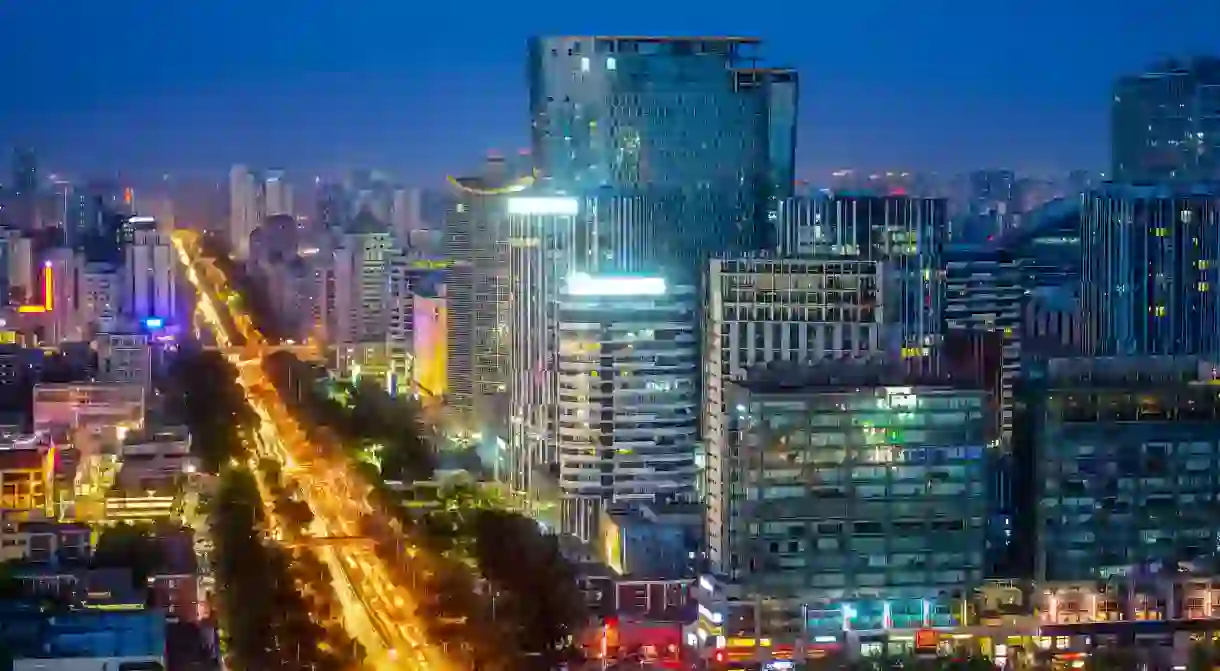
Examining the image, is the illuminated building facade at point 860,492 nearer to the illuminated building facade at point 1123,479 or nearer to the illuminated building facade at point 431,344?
the illuminated building facade at point 1123,479

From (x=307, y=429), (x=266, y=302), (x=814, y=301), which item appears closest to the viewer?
(x=814, y=301)

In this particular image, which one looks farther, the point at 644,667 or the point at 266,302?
the point at 266,302

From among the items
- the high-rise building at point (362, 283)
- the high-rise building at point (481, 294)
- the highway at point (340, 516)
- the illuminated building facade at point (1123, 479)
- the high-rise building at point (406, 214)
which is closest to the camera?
the highway at point (340, 516)

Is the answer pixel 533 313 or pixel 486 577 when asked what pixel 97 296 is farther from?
pixel 486 577

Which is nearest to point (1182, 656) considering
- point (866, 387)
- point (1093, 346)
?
point (866, 387)

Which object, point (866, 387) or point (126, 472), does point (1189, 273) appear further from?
point (126, 472)

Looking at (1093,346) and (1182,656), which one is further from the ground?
(1093,346)

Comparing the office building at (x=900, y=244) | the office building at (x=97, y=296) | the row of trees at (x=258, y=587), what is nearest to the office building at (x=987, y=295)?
the office building at (x=900, y=244)
